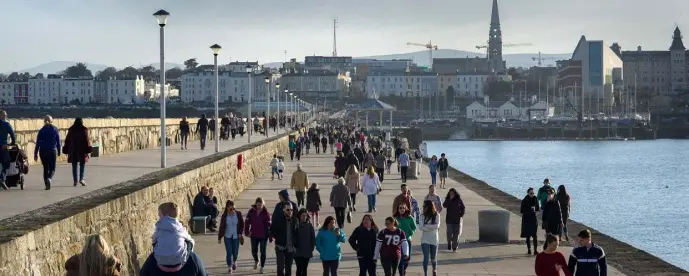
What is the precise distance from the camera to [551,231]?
2020 cm

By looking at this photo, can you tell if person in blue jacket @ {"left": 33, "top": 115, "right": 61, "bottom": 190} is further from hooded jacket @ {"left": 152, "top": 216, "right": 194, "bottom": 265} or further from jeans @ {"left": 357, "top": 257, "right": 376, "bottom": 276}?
hooded jacket @ {"left": 152, "top": 216, "right": 194, "bottom": 265}

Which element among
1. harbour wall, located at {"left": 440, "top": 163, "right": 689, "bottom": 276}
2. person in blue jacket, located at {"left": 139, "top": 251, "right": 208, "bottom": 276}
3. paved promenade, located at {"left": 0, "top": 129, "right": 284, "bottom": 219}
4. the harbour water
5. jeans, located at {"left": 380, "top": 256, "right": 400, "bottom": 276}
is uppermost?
paved promenade, located at {"left": 0, "top": 129, "right": 284, "bottom": 219}

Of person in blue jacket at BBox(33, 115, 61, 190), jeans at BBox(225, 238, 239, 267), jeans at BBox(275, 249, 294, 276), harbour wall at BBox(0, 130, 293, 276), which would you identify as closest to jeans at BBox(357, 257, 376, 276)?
jeans at BBox(275, 249, 294, 276)

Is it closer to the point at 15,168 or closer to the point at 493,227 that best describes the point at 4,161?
the point at 15,168

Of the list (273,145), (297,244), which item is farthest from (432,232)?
(273,145)

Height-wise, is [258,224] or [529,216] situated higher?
[258,224]

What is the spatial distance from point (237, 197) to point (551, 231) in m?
12.1

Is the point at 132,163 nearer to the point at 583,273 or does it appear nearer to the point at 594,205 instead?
the point at 583,273

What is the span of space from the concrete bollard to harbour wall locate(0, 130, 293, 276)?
5.27 meters

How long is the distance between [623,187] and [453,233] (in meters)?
54.0

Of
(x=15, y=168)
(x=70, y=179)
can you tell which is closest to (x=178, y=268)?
(x=15, y=168)

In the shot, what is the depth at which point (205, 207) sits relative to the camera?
68.8 ft

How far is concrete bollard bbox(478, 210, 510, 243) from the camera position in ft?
74.5

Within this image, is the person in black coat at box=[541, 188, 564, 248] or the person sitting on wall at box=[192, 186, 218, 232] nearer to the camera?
the person in black coat at box=[541, 188, 564, 248]
